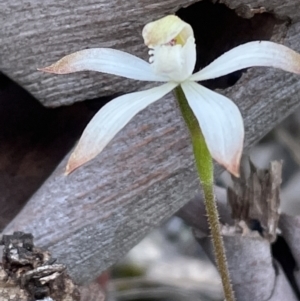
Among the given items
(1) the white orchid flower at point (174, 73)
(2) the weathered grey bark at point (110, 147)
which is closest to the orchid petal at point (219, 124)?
(1) the white orchid flower at point (174, 73)

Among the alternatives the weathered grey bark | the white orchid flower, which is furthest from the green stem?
the weathered grey bark

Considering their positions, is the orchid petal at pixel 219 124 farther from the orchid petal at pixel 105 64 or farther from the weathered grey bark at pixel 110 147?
the weathered grey bark at pixel 110 147

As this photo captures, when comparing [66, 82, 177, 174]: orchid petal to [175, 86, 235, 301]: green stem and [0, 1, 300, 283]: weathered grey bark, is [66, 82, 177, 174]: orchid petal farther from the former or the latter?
[0, 1, 300, 283]: weathered grey bark

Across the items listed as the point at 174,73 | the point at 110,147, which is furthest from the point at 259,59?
the point at 110,147

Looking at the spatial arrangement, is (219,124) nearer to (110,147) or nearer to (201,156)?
(201,156)

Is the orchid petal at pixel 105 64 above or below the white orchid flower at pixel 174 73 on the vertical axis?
above

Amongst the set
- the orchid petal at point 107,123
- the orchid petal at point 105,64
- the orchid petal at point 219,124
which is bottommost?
the orchid petal at point 219,124
